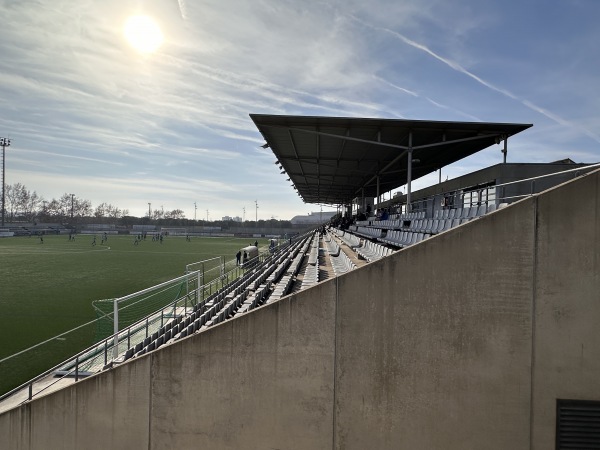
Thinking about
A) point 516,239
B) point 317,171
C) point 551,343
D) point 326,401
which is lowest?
point 326,401

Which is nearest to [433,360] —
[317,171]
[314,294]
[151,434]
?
[314,294]

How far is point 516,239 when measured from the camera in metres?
3.85

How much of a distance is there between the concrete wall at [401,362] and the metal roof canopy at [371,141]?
8.15 metres

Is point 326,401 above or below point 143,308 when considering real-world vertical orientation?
above

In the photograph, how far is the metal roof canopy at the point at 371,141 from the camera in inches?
448

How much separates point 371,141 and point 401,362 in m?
9.73

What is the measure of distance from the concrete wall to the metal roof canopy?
8.15 meters

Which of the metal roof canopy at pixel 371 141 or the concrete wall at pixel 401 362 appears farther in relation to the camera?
the metal roof canopy at pixel 371 141

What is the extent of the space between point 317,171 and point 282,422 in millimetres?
19495

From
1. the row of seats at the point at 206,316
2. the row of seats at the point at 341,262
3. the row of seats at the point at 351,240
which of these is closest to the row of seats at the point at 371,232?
the row of seats at the point at 351,240

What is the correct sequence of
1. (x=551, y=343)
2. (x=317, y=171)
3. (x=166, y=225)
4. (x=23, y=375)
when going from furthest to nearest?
(x=166, y=225) → (x=317, y=171) → (x=23, y=375) → (x=551, y=343)

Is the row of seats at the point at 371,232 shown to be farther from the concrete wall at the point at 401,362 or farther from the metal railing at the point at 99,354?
the concrete wall at the point at 401,362

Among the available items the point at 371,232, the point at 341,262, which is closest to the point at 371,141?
the point at 371,232

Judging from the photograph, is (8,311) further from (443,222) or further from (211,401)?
(443,222)
